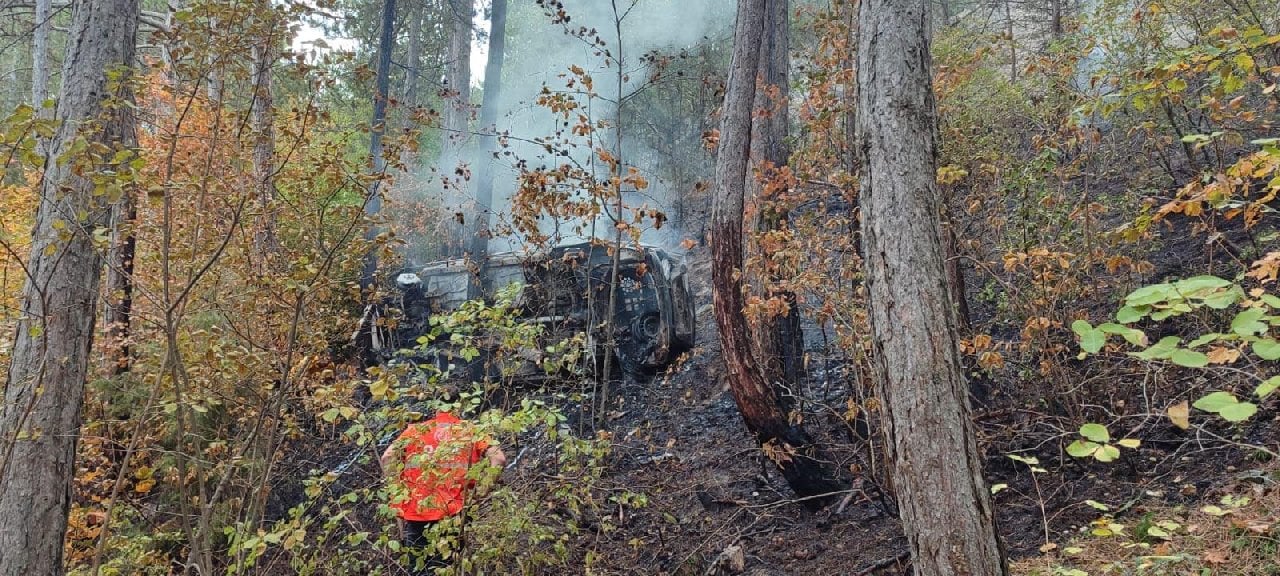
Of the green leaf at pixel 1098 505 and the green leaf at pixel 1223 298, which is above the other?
the green leaf at pixel 1223 298

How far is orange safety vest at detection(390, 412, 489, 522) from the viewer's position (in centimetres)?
421

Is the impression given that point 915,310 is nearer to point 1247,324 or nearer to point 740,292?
point 1247,324

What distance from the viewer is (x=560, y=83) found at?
25.4m

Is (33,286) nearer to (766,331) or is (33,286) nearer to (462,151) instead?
(766,331)

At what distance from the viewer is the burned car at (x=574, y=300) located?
9.30m

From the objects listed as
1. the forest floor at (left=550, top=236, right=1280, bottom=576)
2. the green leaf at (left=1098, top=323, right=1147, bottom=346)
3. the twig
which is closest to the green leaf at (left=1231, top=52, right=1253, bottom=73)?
the forest floor at (left=550, top=236, right=1280, bottom=576)

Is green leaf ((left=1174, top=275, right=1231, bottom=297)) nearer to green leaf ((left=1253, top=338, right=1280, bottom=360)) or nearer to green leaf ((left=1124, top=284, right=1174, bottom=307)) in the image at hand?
green leaf ((left=1124, top=284, right=1174, bottom=307))

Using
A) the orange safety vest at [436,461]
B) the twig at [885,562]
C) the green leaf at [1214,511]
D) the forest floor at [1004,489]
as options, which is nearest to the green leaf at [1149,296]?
the forest floor at [1004,489]

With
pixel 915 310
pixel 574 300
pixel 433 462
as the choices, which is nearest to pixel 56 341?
pixel 433 462

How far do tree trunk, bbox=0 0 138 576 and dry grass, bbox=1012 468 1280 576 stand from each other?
20.1 ft

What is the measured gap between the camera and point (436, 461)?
4199 mm

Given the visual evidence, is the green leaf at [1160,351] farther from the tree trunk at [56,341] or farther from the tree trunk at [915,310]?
the tree trunk at [56,341]

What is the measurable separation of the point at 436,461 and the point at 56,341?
8.93ft

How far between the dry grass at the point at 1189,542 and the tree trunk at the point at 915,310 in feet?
3.97
